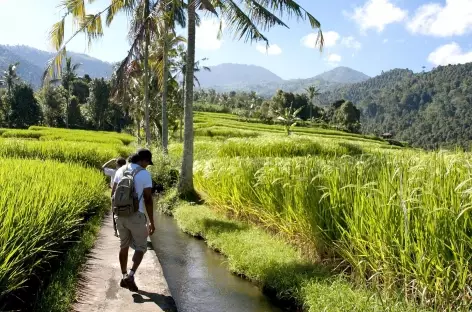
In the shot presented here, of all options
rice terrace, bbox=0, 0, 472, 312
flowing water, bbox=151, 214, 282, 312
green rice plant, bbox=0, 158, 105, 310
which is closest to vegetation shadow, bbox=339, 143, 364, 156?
rice terrace, bbox=0, 0, 472, 312

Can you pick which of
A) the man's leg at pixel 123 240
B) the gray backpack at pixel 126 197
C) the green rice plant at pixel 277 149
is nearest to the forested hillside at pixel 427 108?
the green rice plant at pixel 277 149

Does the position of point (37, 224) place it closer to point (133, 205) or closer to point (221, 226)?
point (133, 205)

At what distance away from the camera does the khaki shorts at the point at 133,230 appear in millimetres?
5574

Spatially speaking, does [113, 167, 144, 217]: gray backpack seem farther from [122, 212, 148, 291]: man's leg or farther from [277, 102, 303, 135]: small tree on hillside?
[277, 102, 303, 135]: small tree on hillside

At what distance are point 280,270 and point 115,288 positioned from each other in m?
2.54

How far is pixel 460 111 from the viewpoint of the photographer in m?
120

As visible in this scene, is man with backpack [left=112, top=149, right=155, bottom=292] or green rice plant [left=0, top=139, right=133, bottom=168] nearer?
man with backpack [left=112, top=149, right=155, bottom=292]

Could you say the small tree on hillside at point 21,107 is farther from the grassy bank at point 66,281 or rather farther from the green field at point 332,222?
the grassy bank at point 66,281

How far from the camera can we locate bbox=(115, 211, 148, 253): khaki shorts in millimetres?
5574

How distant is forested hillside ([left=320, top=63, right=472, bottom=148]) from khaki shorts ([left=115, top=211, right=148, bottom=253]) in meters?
93.7

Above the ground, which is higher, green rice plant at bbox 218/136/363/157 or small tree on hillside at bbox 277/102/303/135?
small tree on hillside at bbox 277/102/303/135

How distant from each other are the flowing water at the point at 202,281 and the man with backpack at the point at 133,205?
1.14m

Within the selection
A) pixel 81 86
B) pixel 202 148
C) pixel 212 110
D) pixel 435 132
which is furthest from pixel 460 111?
pixel 202 148

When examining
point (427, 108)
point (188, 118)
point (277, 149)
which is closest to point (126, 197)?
point (188, 118)
